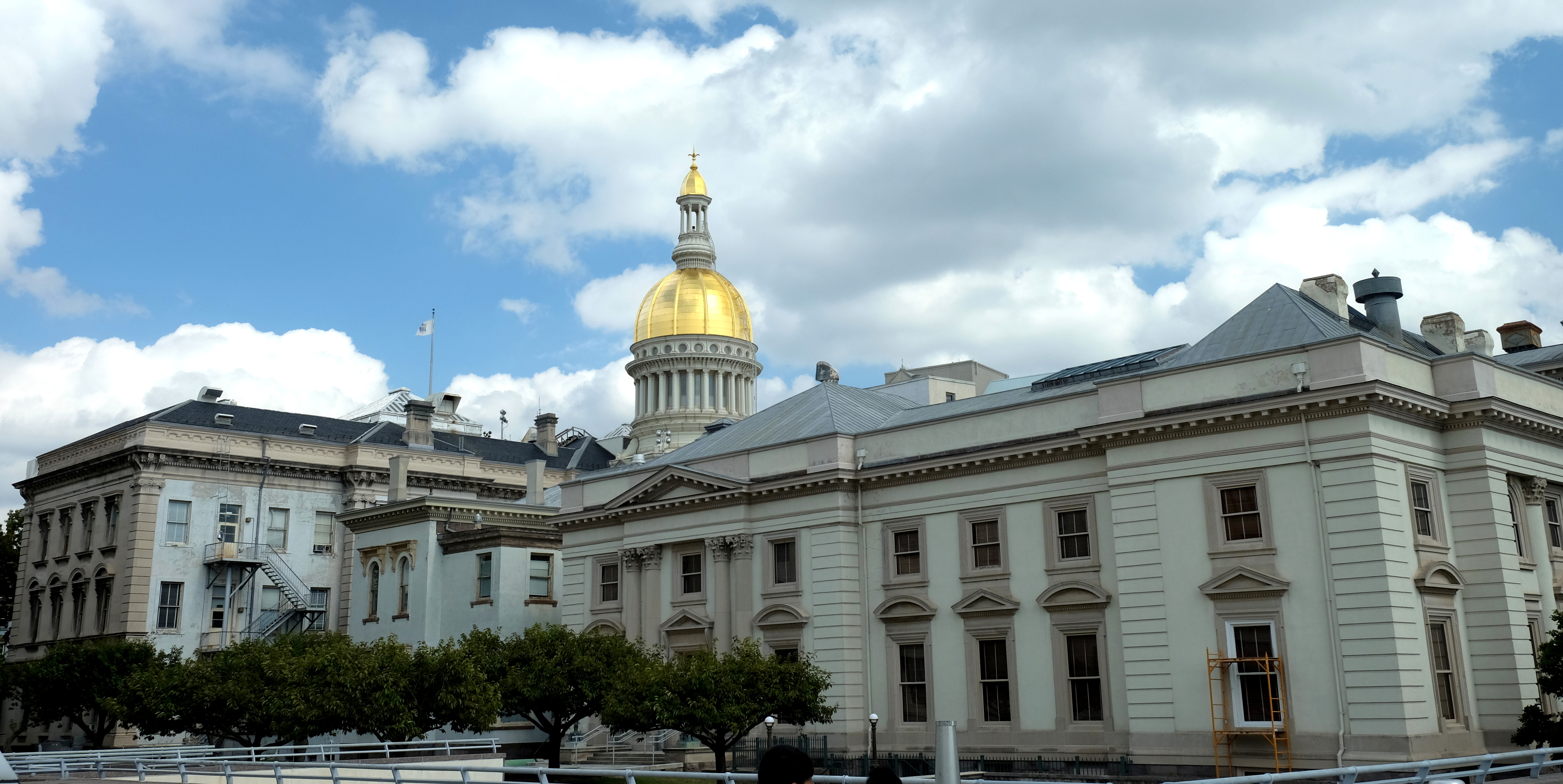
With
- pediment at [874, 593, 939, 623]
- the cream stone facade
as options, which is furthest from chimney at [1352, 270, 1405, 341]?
pediment at [874, 593, 939, 623]

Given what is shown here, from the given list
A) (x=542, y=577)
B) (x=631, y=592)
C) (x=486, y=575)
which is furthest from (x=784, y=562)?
(x=486, y=575)

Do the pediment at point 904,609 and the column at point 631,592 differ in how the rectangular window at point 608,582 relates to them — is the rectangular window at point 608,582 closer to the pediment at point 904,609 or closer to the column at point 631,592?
the column at point 631,592

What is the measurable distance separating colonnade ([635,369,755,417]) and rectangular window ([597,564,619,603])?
43.5 m

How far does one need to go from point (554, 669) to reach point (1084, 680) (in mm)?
16119

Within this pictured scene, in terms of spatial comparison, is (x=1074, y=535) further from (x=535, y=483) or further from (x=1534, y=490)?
(x=535, y=483)

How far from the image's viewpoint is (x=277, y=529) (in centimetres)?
6444

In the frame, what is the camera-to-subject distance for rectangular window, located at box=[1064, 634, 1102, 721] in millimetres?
36125

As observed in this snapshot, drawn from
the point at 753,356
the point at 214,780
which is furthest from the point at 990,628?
the point at 753,356

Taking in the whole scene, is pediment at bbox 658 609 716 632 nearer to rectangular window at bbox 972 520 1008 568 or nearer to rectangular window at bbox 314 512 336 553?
rectangular window at bbox 972 520 1008 568

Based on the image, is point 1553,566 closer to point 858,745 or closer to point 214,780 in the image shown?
point 858,745

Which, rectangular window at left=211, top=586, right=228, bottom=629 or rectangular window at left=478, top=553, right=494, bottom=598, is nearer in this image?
rectangular window at left=478, top=553, right=494, bottom=598

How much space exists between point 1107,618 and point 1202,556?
11.3ft

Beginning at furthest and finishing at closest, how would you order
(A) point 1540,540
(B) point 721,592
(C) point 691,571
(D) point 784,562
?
(C) point 691,571 < (B) point 721,592 < (D) point 784,562 < (A) point 1540,540

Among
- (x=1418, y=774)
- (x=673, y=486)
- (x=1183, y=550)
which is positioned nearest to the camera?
(x=1418, y=774)
